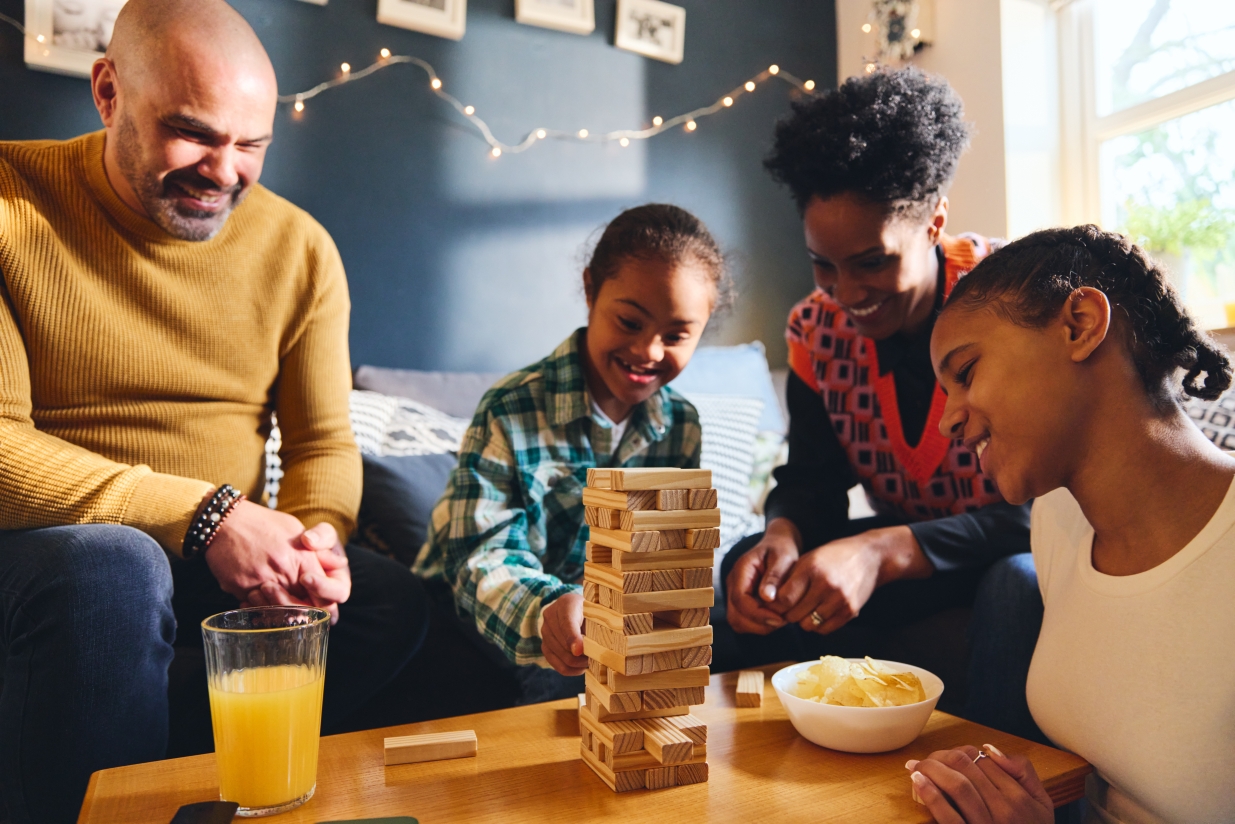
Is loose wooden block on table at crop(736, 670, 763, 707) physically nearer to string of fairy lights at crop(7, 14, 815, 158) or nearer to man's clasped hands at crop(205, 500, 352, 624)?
man's clasped hands at crop(205, 500, 352, 624)

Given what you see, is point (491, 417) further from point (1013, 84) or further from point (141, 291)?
point (1013, 84)

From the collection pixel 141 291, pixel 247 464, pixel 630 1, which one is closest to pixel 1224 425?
pixel 247 464

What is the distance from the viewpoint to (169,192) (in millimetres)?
1408

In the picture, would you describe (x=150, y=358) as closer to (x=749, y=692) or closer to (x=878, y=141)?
(x=749, y=692)

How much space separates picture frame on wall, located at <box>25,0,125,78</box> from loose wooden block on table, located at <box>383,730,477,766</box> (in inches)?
74.7

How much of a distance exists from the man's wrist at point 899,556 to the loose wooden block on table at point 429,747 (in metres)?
0.68

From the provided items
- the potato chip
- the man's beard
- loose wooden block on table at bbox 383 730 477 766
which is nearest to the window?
the potato chip

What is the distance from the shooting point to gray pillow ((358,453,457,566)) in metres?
1.78

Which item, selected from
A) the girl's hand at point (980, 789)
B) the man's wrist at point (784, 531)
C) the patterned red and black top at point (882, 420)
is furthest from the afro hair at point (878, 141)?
the girl's hand at point (980, 789)

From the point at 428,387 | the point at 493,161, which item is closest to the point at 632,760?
the point at 428,387

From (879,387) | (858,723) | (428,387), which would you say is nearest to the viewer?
(858,723)

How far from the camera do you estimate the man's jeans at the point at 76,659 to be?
1027 millimetres

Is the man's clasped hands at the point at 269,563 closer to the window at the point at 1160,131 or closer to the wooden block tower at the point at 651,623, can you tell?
the wooden block tower at the point at 651,623

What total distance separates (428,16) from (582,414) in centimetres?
157
